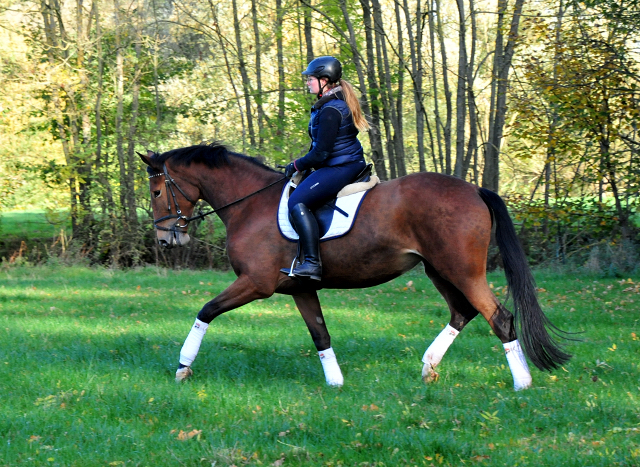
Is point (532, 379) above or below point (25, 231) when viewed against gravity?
below

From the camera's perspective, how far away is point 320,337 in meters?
6.51

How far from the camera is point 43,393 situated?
600 centimetres

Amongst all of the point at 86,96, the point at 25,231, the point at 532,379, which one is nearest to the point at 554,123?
the point at 532,379

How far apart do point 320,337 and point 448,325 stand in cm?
128

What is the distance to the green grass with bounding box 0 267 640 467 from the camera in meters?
4.46

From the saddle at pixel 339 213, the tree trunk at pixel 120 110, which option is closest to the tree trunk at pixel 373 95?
the tree trunk at pixel 120 110

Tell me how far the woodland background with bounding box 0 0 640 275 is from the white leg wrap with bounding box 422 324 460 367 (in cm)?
825

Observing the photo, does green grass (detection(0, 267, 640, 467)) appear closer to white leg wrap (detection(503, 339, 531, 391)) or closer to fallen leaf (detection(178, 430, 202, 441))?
fallen leaf (detection(178, 430, 202, 441))

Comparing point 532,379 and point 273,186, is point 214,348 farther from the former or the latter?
point 532,379

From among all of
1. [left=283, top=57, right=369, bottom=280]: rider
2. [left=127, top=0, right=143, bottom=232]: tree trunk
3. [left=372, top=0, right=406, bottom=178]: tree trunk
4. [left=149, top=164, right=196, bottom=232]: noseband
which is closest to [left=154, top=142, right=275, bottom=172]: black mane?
[left=149, top=164, right=196, bottom=232]: noseband

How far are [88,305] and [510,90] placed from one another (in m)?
9.96

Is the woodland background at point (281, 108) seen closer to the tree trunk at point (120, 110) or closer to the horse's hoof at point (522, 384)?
the tree trunk at point (120, 110)

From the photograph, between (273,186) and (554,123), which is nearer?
(273,186)

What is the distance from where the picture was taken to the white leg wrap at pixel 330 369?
21.0 ft
